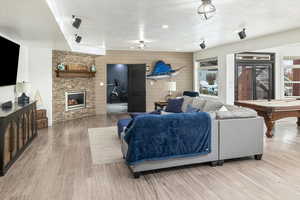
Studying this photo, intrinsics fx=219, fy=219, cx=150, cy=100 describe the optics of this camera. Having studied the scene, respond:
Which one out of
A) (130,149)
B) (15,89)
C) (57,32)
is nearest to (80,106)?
(15,89)

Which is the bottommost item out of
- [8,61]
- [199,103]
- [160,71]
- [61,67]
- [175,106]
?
[175,106]

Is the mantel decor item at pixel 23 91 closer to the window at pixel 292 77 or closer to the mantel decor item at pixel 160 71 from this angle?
the mantel decor item at pixel 160 71

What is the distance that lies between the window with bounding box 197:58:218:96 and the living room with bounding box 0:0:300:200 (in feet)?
2.89

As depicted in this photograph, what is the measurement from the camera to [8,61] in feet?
14.0

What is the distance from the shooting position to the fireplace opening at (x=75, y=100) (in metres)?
7.82

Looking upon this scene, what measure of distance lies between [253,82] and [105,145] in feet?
21.5

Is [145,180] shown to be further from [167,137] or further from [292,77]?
[292,77]

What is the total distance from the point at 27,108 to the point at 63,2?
2371 mm

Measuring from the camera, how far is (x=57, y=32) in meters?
4.48

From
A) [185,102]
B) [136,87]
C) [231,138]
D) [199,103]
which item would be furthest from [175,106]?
[136,87]

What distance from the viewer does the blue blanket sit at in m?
3.04

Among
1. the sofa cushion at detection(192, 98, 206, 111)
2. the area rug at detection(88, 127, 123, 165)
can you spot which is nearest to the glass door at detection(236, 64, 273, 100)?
the sofa cushion at detection(192, 98, 206, 111)

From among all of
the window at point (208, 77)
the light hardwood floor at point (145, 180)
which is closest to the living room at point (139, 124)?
the light hardwood floor at point (145, 180)

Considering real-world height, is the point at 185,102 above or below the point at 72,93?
below
